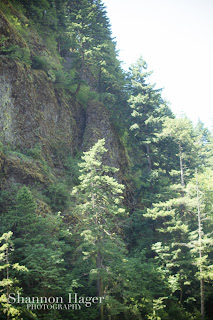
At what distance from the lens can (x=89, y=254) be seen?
14.3 metres

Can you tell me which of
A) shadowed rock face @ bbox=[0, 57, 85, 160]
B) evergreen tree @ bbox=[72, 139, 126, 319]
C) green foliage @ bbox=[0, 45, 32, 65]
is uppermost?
green foliage @ bbox=[0, 45, 32, 65]

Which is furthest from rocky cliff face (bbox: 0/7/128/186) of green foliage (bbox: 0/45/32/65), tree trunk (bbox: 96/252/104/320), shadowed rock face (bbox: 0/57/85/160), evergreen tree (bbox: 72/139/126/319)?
tree trunk (bbox: 96/252/104/320)

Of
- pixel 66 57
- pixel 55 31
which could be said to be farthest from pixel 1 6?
pixel 66 57

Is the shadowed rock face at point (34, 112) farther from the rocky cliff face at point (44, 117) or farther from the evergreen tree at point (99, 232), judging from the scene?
the evergreen tree at point (99, 232)

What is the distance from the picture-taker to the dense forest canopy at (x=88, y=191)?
13109 mm

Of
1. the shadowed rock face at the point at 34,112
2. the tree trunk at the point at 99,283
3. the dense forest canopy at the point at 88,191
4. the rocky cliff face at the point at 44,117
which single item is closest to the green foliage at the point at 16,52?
the dense forest canopy at the point at 88,191

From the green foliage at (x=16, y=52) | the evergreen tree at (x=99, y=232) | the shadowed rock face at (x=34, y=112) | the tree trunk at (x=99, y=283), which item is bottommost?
the tree trunk at (x=99, y=283)

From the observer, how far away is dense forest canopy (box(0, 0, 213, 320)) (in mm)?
13109

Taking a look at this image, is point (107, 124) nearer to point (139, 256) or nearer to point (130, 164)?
point (130, 164)

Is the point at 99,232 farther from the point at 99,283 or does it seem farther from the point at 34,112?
the point at 34,112

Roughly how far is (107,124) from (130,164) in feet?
18.5

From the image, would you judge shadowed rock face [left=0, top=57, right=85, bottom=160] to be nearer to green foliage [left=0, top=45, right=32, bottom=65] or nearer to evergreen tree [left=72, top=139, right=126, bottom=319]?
green foliage [left=0, top=45, right=32, bottom=65]

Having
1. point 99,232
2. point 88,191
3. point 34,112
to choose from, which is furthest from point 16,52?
point 99,232

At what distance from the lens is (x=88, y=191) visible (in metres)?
15.1
